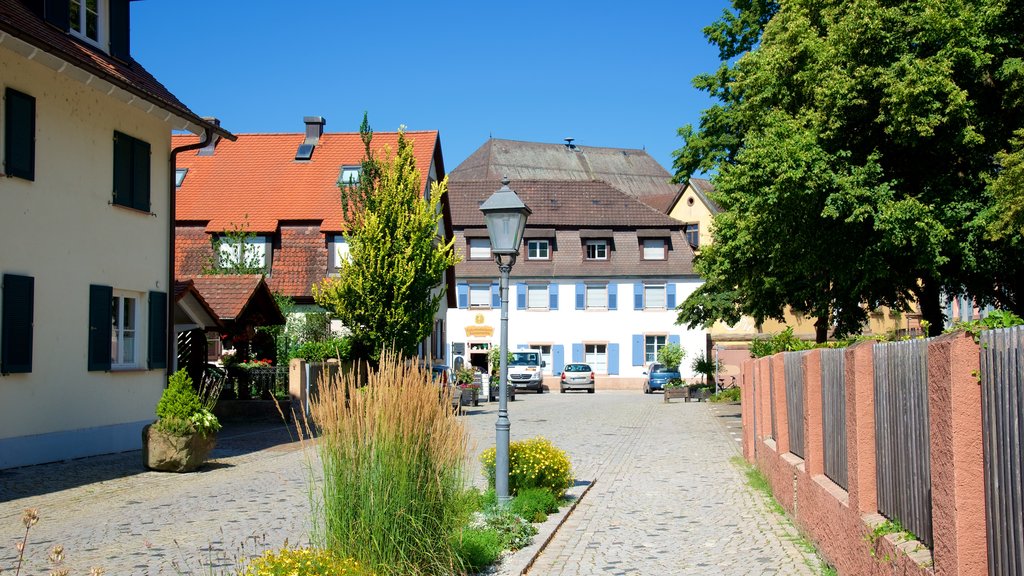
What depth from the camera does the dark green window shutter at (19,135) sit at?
1423cm

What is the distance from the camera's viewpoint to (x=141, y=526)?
32.6 feet

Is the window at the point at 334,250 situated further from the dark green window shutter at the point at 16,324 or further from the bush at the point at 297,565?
the bush at the point at 297,565

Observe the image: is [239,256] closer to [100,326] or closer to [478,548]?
[100,326]

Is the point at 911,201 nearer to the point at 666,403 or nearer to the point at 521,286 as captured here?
the point at 666,403

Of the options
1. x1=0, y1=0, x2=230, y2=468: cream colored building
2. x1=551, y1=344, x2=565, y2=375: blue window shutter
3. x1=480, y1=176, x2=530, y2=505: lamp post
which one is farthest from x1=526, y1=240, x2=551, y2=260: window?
x1=480, y1=176, x2=530, y2=505: lamp post

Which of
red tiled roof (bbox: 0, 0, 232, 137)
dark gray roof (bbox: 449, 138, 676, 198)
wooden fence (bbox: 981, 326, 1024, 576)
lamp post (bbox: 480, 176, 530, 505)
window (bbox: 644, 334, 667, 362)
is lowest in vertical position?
wooden fence (bbox: 981, 326, 1024, 576)

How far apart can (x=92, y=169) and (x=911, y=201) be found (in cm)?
1537

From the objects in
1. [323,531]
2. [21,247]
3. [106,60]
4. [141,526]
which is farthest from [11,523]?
[106,60]

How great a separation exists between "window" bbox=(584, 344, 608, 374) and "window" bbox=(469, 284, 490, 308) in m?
6.16

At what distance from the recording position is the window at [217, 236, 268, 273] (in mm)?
32375

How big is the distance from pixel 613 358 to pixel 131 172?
4265cm

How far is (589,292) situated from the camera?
193 feet

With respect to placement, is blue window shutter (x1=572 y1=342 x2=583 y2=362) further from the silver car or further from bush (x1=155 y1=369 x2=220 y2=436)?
bush (x1=155 y1=369 x2=220 y2=436)

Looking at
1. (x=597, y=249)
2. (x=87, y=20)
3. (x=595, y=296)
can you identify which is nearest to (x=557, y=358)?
(x=595, y=296)
